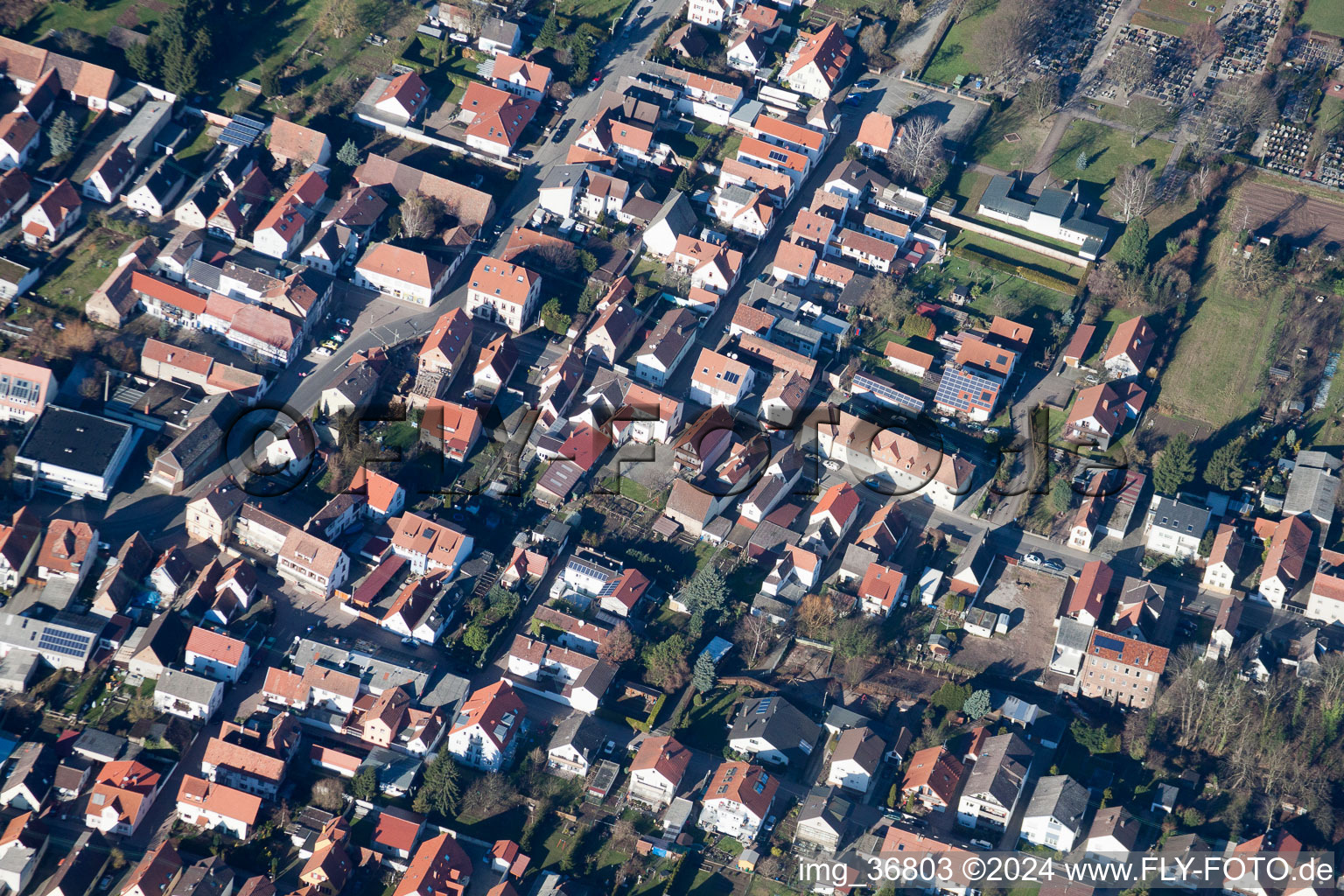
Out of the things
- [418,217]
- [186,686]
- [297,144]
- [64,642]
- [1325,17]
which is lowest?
[64,642]

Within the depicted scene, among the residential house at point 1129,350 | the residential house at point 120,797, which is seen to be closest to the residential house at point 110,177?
the residential house at point 120,797

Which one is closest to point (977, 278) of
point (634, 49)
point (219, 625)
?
point (634, 49)

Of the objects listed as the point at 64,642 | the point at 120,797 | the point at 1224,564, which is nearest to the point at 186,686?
the point at 120,797

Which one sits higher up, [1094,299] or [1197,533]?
[1094,299]

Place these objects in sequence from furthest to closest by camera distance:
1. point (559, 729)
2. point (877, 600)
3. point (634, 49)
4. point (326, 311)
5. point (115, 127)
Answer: point (634, 49) → point (115, 127) → point (326, 311) → point (877, 600) → point (559, 729)

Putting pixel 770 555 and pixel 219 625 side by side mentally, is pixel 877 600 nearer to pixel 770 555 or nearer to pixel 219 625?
pixel 770 555

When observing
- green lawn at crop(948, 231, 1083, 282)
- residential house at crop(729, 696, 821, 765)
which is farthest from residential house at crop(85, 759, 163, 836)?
green lawn at crop(948, 231, 1083, 282)

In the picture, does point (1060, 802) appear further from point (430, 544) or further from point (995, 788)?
point (430, 544)

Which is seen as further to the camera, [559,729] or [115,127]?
[115,127]
